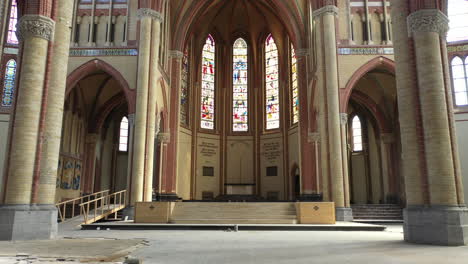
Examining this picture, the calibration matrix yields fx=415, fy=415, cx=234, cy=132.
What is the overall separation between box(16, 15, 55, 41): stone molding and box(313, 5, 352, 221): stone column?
45.9ft

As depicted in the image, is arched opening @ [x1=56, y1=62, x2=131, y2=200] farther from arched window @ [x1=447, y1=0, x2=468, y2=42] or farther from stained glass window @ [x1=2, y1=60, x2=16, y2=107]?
arched window @ [x1=447, y1=0, x2=468, y2=42]

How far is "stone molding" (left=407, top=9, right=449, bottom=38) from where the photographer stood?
11.6m

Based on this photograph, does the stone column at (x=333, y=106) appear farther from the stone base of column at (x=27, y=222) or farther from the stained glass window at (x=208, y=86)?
the stained glass window at (x=208, y=86)

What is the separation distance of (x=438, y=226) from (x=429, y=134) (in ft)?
7.83

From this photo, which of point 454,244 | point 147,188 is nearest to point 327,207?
point 454,244

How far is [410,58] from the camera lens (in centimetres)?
1174

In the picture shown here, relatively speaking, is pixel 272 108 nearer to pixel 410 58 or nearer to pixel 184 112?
pixel 184 112

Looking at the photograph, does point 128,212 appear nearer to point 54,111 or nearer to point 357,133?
point 54,111

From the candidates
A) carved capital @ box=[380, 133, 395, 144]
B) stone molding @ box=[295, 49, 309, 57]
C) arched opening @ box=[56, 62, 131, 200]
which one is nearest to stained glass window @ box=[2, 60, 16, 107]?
arched opening @ box=[56, 62, 131, 200]

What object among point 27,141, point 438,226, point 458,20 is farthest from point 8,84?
point 458,20

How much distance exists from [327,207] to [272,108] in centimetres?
A: 1866

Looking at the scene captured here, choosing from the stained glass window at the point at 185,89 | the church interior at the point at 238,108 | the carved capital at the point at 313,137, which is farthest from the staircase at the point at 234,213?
the stained glass window at the point at 185,89

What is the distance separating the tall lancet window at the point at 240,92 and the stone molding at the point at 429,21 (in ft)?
80.7

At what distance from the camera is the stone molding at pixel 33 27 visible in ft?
40.6
